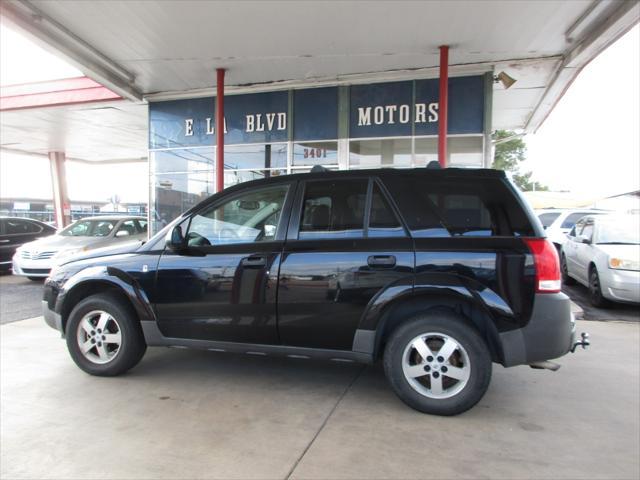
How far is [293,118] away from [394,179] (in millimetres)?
6615

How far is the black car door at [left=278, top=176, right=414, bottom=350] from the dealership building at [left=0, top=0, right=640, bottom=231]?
3.83m

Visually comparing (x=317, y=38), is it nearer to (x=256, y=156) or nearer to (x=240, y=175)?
(x=256, y=156)

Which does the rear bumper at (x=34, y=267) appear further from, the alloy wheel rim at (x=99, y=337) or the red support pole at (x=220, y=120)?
the alloy wheel rim at (x=99, y=337)

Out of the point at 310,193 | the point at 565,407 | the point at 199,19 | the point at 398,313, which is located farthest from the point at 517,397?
the point at 199,19

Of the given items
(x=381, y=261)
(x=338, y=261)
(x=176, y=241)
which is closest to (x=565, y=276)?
(x=381, y=261)

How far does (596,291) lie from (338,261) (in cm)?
601

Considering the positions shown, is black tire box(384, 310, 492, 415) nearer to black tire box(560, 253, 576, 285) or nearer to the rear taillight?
the rear taillight

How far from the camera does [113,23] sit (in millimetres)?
6754

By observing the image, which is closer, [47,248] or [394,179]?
[394,179]

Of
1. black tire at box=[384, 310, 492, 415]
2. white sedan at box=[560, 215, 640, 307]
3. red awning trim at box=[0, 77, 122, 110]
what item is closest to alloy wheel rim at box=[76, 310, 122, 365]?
A: black tire at box=[384, 310, 492, 415]

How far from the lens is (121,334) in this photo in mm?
3996

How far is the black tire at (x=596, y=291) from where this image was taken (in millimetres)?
7258

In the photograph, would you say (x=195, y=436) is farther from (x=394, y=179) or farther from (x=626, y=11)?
(x=626, y=11)

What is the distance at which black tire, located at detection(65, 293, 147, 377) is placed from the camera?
3.99 m
